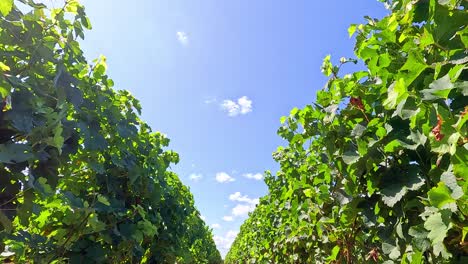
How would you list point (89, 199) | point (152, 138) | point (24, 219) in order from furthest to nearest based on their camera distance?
point (152, 138), point (89, 199), point (24, 219)

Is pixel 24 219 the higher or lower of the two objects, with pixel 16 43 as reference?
lower

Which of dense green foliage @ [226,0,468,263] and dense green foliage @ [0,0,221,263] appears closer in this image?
dense green foliage @ [226,0,468,263]

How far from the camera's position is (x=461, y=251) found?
177 cm

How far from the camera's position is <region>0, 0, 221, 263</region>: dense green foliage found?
2.19 meters

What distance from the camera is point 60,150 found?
1.98 metres

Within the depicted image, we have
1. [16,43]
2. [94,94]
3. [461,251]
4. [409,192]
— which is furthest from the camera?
[94,94]

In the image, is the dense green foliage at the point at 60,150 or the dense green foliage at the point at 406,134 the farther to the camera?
the dense green foliage at the point at 60,150

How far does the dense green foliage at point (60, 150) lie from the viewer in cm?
219

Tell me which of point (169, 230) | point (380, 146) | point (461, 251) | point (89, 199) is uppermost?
point (169, 230)

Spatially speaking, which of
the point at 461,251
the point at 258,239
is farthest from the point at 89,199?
the point at 258,239

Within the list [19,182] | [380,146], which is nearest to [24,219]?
[19,182]

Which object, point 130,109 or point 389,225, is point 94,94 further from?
point 389,225

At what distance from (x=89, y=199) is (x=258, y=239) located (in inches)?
408

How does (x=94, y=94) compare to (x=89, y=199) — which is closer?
(x=94, y=94)
